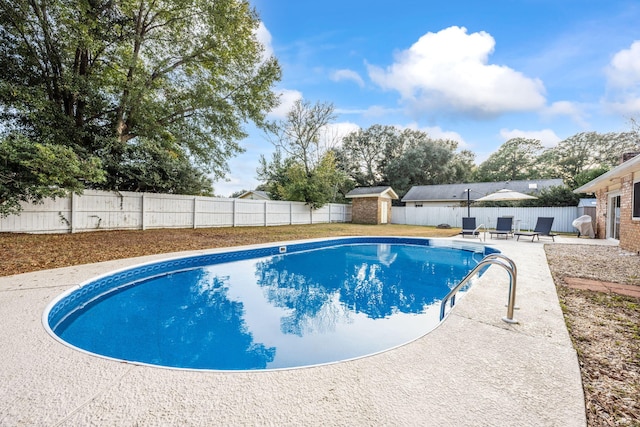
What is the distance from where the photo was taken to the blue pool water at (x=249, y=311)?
3.16 m

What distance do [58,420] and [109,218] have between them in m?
11.4

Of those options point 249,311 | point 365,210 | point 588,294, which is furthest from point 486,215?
point 249,311

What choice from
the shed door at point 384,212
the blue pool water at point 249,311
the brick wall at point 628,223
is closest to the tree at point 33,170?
the blue pool water at point 249,311

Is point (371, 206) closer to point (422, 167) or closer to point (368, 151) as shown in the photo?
point (422, 167)

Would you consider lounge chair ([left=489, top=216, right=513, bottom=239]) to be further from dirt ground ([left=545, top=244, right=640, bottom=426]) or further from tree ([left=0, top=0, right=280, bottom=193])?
tree ([left=0, top=0, right=280, bottom=193])

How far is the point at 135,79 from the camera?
9852 mm

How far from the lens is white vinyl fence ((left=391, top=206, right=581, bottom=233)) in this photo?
51.4 ft

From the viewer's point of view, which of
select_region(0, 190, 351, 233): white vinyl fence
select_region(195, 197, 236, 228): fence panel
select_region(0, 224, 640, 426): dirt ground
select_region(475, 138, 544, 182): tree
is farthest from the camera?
select_region(475, 138, 544, 182): tree

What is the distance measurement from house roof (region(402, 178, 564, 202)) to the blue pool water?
16589 millimetres

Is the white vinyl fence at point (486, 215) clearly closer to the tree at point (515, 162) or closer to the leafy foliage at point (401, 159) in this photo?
the leafy foliage at point (401, 159)

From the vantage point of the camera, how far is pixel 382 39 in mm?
11234

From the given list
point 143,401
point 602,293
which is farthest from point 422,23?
point 143,401

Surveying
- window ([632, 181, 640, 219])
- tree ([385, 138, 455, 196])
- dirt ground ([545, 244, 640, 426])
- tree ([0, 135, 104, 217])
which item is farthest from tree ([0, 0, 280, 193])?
tree ([385, 138, 455, 196])

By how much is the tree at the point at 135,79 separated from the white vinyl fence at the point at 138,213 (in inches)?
56.0
